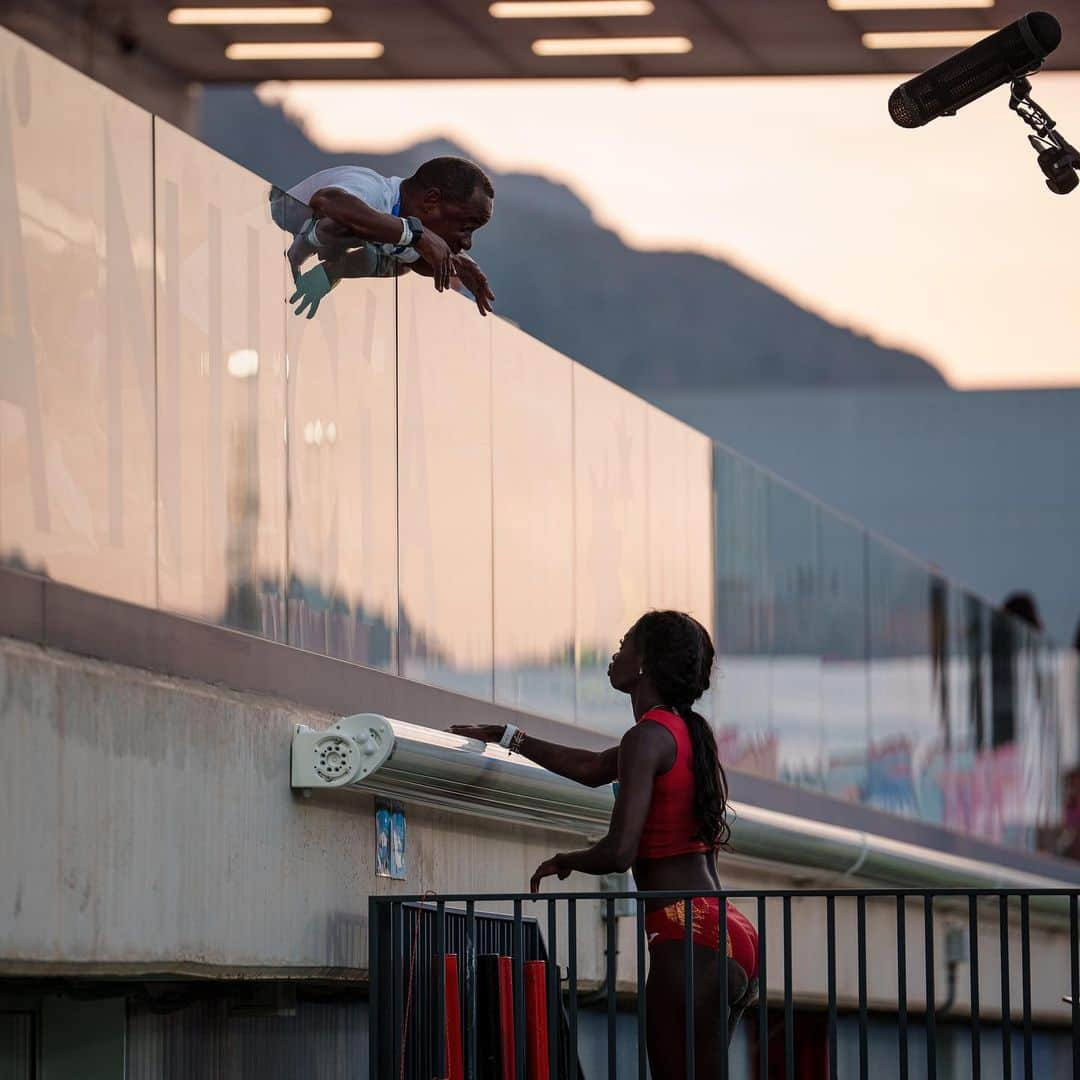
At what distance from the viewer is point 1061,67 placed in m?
13.3

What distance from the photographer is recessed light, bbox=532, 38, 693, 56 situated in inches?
528

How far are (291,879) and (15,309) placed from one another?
6.10ft

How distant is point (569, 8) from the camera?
13102 mm

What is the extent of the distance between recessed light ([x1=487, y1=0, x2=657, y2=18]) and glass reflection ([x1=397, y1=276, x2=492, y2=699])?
5.32m

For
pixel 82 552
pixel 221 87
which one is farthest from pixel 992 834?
pixel 82 552

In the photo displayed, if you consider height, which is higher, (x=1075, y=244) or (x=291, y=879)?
(x=1075, y=244)

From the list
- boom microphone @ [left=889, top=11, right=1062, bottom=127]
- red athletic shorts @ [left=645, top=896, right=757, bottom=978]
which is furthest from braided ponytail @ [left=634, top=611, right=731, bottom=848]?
boom microphone @ [left=889, top=11, right=1062, bottom=127]

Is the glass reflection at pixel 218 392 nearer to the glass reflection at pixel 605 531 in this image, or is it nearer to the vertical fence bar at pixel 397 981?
the vertical fence bar at pixel 397 981

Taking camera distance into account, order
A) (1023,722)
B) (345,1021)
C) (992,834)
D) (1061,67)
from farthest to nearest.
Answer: (1023,722)
(992,834)
(1061,67)
(345,1021)

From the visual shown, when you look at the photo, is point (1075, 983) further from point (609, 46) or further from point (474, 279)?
point (609, 46)

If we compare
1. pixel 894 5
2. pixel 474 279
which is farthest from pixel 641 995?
pixel 894 5

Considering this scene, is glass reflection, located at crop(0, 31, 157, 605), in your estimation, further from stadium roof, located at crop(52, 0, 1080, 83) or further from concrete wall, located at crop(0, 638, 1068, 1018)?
stadium roof, located at crop(52, 0, 1080, 83)

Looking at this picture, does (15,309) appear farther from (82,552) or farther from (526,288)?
(526,288)

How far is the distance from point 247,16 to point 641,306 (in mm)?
24050
